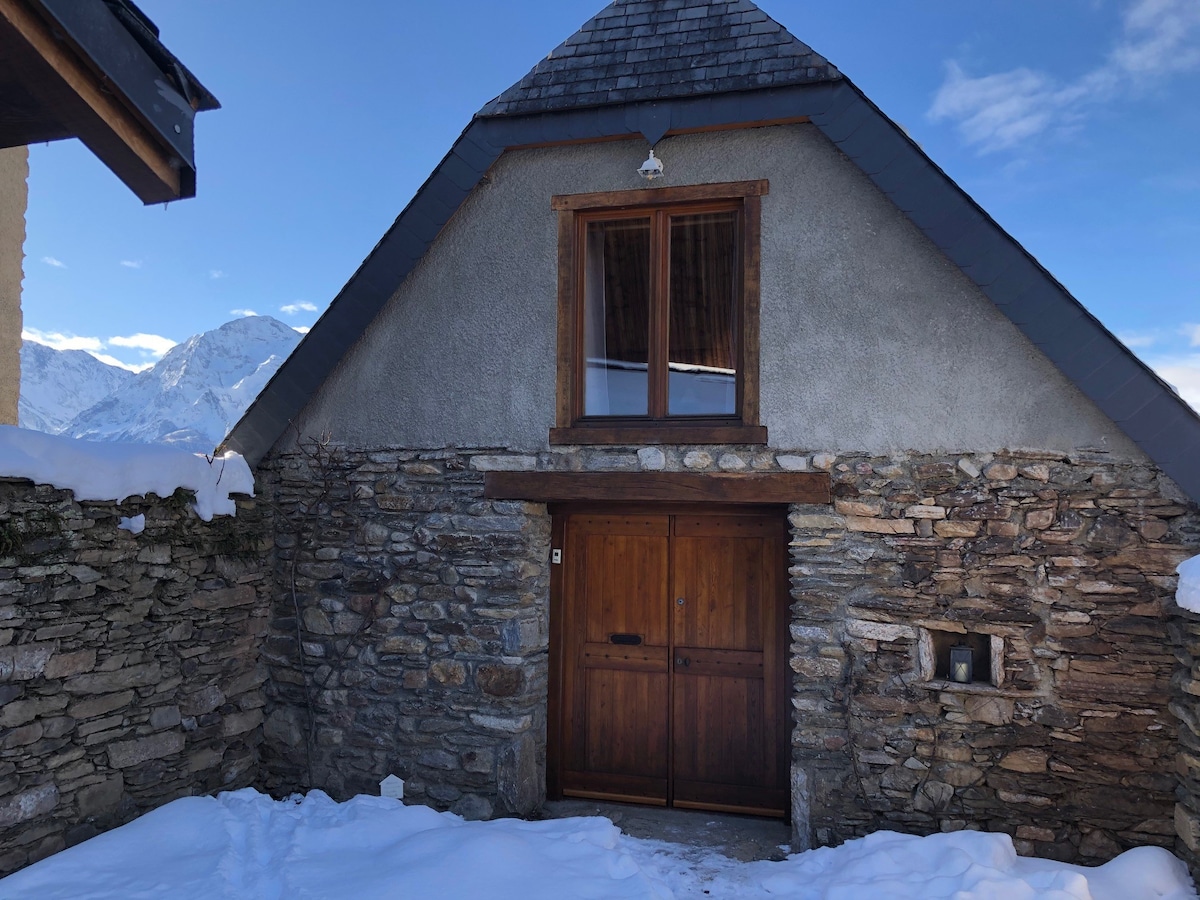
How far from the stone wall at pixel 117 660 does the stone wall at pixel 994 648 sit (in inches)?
146

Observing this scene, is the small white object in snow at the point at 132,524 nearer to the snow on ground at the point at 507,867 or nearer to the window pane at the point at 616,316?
Answer: the snow on ground at the point at 507,867

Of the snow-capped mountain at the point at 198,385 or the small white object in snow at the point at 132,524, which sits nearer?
the small white object in snow at the point at 132,524

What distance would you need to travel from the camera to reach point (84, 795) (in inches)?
171

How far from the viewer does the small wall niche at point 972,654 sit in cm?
443

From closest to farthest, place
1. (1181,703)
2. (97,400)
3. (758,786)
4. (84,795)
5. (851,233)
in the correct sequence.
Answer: (1181,703), (84,795), (851,233), (758,786), (97,400)

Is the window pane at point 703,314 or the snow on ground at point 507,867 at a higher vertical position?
the window pane at point 703,314

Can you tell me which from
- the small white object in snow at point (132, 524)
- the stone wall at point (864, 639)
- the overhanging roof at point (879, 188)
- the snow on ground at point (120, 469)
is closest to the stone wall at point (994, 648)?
the stone wall at point (864, 639)

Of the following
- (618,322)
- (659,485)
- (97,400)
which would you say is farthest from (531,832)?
(97,400)

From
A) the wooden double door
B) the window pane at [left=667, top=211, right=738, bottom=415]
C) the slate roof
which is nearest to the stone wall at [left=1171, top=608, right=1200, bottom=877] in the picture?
the wooden double door

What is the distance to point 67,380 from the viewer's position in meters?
28.9

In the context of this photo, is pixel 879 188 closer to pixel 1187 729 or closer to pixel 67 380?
pixel 1187 729

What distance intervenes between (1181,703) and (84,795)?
5.83 meters

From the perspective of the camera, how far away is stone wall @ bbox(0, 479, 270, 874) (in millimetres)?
4043

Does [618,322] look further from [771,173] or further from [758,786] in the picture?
[758,786]
